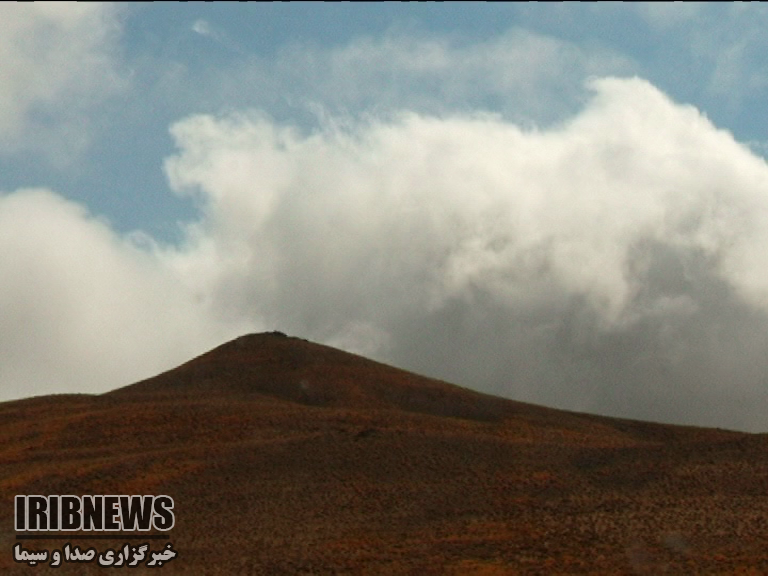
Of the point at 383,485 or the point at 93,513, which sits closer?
the point at 93,513

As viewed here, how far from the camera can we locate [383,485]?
4388cm

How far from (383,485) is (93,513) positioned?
1242 cm

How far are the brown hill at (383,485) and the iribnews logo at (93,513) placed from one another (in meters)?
0.83

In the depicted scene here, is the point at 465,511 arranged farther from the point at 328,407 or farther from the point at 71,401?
the point at 71,401

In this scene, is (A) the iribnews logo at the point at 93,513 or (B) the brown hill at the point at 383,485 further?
(A) the iribnews logo at the point at 93,513

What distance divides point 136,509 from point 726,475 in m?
A: 25.9

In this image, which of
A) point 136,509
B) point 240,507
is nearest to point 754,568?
point 240,507

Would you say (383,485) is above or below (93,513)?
above

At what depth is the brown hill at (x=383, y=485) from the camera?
1436 inches

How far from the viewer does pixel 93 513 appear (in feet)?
131

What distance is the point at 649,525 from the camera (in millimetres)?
38438

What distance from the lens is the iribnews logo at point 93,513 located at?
39625 mm

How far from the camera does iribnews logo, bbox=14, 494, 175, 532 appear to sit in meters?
39.6

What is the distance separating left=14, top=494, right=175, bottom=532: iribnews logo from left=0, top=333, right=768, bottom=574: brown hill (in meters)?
0.83
